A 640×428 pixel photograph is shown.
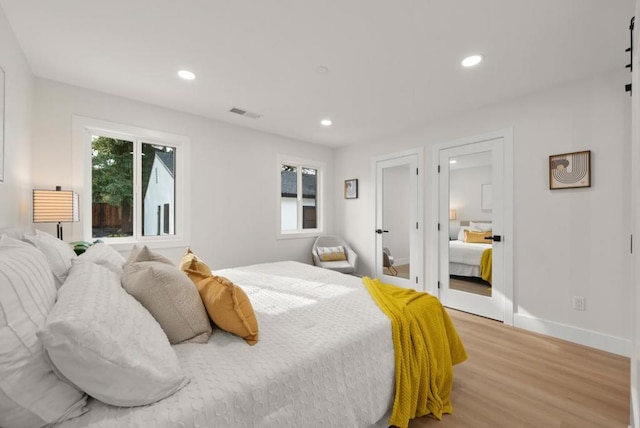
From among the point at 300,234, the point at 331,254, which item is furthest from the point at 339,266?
the point at 300,234

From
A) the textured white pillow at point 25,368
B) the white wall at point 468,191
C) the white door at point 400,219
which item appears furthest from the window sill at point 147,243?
the white wall at point 468,191

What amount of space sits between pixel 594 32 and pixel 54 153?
456cm

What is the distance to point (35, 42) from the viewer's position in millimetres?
2127

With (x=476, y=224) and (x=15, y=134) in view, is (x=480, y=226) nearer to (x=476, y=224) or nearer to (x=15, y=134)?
(x=476, y=224)

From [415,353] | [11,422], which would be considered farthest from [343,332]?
[11,422]

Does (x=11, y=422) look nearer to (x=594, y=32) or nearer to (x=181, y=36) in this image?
(x=181, y=36)

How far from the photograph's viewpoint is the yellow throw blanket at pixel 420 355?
157cm

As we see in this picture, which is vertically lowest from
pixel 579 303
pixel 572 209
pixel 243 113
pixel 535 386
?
pixel 535 386

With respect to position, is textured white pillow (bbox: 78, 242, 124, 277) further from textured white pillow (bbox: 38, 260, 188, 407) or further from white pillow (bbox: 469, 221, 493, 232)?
white pillow (bbox: 469, 221, 493, 232)

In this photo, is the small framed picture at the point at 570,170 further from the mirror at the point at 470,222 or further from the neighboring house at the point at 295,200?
the neighboring house at the point at 295,200

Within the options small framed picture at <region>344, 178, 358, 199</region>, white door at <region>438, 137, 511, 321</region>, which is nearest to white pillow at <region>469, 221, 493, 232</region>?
white door at <region>438, 137, 511, 321</region>

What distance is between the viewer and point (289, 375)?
117 centimetres

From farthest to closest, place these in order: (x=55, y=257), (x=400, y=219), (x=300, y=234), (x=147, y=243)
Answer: (x=300, y=234) < (x=400, y=219) < (x=147, y=243) < (x=55, y=257)

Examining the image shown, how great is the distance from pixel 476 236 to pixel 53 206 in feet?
13.7
